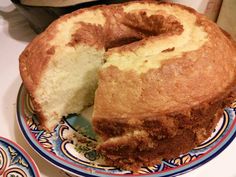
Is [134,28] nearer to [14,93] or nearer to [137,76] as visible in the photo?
[137,76]

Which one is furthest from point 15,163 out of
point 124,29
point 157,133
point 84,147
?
point 124,29

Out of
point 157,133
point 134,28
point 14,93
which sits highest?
point 134,28

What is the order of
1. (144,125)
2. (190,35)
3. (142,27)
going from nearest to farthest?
(144,125) → (190,35) → (142,27)

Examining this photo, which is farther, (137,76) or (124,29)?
(124,29)

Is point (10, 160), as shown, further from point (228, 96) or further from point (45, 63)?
point (228, 96)

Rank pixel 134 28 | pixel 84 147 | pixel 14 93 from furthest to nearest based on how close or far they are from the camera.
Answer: pixel 14 93, pixel 134 28, pixel 84 147

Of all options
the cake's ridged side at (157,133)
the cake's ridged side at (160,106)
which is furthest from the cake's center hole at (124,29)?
the cake's ridged side at (157,133)

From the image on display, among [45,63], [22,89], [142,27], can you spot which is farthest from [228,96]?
[22,89]
